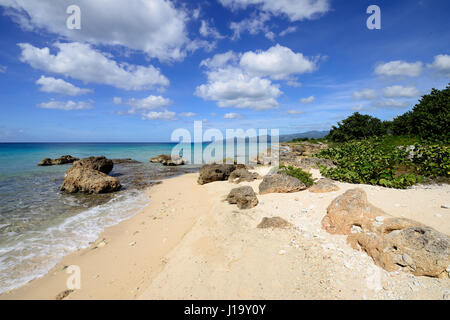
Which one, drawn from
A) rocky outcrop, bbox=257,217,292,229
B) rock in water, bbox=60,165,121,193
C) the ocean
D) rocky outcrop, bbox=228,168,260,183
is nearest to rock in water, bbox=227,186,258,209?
rocky outcrop, bbox=257,217,292,229

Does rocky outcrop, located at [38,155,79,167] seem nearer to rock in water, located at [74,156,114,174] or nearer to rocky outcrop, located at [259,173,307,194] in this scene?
rock in water, located at [74,156,114,174]

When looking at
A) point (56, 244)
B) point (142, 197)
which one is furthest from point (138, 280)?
point (142, 197)

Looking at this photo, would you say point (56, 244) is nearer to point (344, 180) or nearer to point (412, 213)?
point (412, 213)

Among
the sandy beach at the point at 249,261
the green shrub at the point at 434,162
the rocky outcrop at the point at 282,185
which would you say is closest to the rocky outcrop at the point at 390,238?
the sandy beach at the point at 249,261

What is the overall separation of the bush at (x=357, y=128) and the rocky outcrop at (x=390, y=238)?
1049 inches

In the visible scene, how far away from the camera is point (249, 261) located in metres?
4.19

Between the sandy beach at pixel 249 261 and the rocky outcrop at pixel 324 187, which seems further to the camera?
the rocky outcrop at pixel 324 187

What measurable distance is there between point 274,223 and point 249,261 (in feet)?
5.38

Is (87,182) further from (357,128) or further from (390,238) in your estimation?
(357,128)

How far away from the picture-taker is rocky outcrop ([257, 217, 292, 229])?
17.7 feet

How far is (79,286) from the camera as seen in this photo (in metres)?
4.37

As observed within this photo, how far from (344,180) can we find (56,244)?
11.0m

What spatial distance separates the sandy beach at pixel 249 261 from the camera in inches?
130

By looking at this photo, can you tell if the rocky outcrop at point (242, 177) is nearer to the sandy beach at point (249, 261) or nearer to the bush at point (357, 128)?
the sandy beach at point (249, 261)
